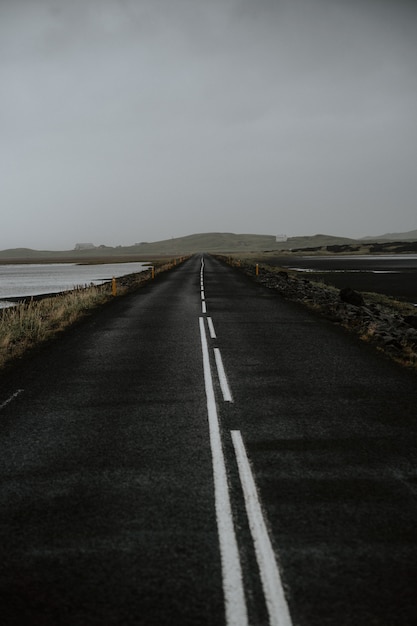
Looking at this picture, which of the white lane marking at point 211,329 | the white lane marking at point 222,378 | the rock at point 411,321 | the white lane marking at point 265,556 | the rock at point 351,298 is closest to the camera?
the white lane marking at point 265,556

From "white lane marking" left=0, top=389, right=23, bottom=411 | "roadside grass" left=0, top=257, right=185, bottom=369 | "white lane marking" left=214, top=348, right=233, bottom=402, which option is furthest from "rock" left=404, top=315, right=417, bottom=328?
"white lane marking" left=0, top=389, right=23, bottom=411

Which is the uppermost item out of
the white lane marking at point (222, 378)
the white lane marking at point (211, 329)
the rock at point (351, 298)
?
the rock at point (351, 298)

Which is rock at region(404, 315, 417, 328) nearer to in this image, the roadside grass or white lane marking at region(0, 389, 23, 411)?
the roadside grass

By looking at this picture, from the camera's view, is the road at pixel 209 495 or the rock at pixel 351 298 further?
the rock at pixel 351 298

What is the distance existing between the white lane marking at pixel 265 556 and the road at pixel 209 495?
0.01 m

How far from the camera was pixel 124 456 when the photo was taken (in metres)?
5.67

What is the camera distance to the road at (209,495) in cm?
328

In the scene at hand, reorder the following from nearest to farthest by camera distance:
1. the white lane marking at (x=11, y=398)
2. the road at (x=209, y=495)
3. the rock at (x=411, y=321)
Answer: the road at (x=209, y=495) < the white lane marking at (x=11, y=398) < the rock at (x=411, y=321)

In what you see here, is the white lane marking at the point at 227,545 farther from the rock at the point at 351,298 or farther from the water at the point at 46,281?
the water at the point at 46,281

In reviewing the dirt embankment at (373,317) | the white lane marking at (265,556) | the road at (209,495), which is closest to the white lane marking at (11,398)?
the road at (209,495)

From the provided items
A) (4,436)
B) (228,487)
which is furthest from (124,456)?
(4,436)

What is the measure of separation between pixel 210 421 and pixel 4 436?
2.89m

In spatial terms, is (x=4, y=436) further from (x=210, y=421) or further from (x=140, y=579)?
(x=140, y=579)

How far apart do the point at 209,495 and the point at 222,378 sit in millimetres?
4519
